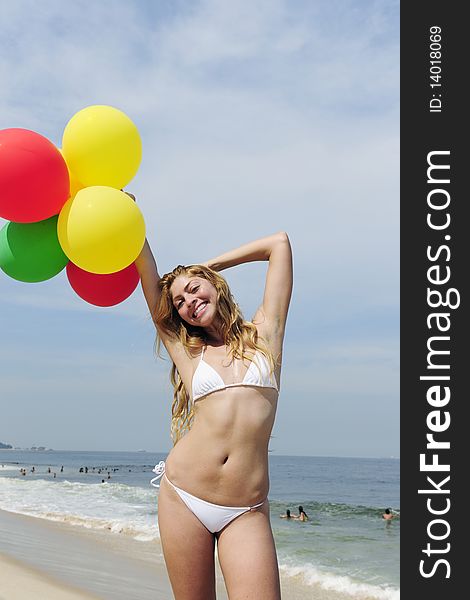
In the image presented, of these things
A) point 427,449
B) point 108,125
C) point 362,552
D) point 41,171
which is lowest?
point 362,552

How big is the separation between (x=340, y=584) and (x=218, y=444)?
8458mm

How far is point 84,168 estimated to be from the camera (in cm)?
334

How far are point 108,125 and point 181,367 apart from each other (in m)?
1.20

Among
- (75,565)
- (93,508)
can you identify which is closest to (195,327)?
(75,565)

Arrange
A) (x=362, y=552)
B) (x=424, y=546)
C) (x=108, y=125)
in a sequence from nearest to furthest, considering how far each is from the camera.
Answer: (x=108, y=125)
(x=424, y=546)
(x=362, y=552)

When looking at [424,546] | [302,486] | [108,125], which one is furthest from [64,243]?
[302,486]

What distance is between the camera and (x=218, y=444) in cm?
281

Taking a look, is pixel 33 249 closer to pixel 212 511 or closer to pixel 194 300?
pixel 194 300

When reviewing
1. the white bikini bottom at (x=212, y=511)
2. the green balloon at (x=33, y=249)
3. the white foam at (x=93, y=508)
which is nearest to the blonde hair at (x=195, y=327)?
the white bikini bottom at (x=212, y=511)

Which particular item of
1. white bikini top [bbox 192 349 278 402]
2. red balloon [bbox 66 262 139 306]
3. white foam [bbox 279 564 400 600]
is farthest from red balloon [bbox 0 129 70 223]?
white foam [bbox 279 564 400 600]

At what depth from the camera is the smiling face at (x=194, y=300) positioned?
118 inches

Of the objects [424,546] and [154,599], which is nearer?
[424,546]

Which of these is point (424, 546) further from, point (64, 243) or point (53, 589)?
point (64, 243)

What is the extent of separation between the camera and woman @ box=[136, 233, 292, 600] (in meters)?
2.77
